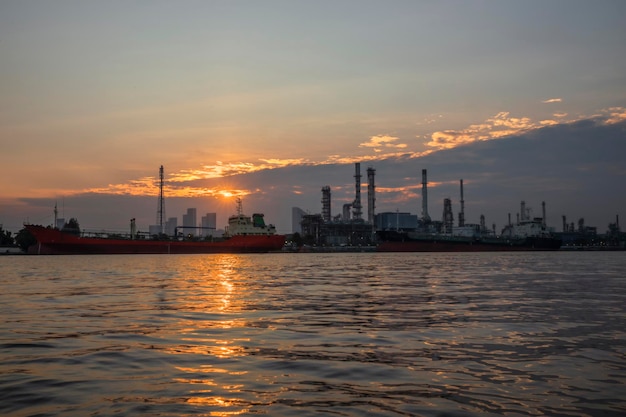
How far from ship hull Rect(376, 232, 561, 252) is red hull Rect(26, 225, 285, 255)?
40121 mm

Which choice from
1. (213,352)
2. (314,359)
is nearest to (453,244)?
(213,352)

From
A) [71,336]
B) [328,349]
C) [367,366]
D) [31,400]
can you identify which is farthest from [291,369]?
[71,336]

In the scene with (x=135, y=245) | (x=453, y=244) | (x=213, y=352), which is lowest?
(x=453, y=244)

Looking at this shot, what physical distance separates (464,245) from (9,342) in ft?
521

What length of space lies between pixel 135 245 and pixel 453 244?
89.3m

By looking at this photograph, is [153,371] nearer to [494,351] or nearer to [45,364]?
[45,364]

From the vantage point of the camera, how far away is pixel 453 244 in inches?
6378

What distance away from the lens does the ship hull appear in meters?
157

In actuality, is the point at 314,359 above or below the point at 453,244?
above

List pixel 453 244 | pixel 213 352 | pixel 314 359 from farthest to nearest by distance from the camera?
pixel 453 244 → pixel 213 352 → pixel 314 359

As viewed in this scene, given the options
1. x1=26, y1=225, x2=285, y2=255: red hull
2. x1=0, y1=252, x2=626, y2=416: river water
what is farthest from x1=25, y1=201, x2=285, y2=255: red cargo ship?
x1=0, y1=252, x2=626, y2=416: river water

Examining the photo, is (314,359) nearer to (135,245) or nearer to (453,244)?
(135,245)

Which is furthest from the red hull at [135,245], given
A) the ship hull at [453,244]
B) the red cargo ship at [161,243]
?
the ship hull at [453,244]

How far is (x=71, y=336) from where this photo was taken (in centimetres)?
1320
